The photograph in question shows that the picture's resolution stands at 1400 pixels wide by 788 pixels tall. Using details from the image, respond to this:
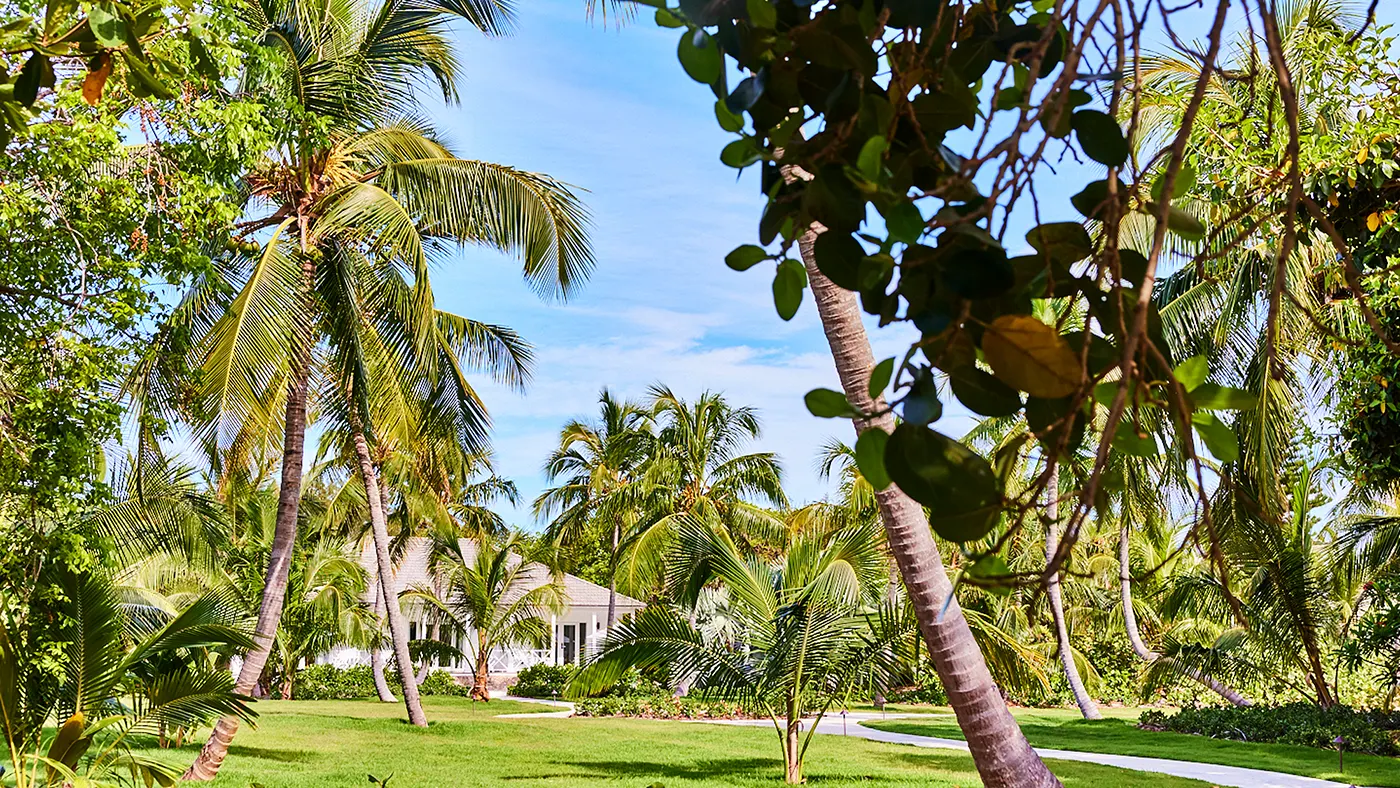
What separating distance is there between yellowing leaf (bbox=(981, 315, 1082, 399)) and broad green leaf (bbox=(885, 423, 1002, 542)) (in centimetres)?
6

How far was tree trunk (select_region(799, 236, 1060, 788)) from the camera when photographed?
3781mm

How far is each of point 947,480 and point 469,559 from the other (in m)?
28.9

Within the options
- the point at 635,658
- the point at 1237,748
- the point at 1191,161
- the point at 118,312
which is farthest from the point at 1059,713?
the point at 118,312

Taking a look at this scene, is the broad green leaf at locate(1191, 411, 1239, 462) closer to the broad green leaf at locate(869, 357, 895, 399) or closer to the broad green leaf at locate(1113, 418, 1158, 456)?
the broad green leaf at locate(1113, 418, 1158, 456)

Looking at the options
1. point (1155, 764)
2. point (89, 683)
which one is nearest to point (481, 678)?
point (1155, 764)

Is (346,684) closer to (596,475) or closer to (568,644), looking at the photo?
(568,644)

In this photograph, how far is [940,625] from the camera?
3.70 m

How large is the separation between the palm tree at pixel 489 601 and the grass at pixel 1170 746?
27.7 feet

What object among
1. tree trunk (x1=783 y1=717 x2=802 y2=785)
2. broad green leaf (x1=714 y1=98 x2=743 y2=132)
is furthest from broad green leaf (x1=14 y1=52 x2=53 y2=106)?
tree trunk (x1=783 y1=717 x2=802 y2=785)

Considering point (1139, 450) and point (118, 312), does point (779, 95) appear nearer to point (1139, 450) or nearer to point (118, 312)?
point (1139, 450)

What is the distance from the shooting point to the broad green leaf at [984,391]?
0.74 meters

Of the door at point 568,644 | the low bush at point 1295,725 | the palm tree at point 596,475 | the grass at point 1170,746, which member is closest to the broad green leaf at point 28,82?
the grass at point 1170,746

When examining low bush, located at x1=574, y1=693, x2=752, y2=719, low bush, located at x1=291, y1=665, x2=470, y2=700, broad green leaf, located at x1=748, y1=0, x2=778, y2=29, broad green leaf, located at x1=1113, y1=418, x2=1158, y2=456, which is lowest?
low bush, located at x1=574, y1=693, x2=752, y2=719

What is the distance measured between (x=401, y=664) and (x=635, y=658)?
6.62 meters
